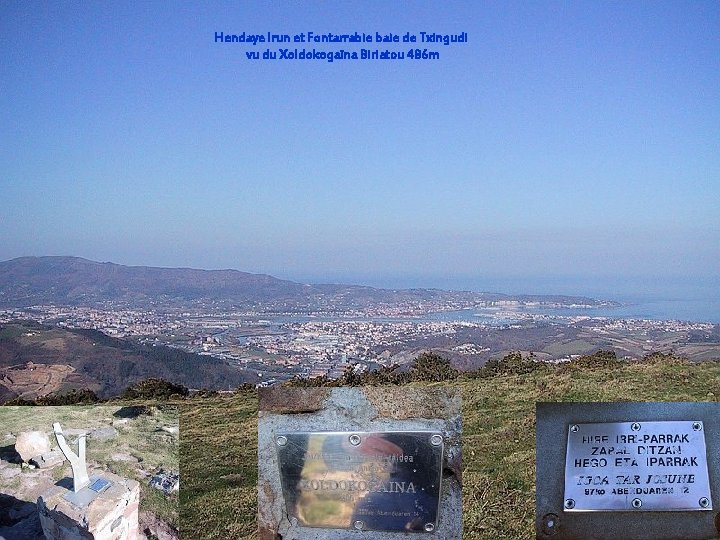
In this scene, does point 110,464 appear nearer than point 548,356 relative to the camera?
Yes

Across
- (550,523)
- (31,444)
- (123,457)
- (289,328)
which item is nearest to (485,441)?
(550,523)

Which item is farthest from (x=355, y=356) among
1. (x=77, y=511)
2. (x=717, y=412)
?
(x=717, y=412)

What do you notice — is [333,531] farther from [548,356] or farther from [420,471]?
[548,356]

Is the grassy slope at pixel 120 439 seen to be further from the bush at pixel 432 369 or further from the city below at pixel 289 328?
the bush at pixel 432 369

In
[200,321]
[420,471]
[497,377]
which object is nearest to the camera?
[420,471]

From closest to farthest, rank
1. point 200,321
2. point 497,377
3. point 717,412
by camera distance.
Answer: point 717,412
point 497,377
point 200,321

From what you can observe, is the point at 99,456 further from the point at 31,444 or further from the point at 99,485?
the point at 31,444

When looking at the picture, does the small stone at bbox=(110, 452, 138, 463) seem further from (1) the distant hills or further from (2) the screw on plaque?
(2) the screw on plaque
